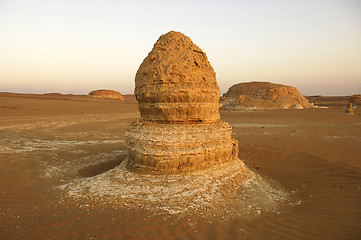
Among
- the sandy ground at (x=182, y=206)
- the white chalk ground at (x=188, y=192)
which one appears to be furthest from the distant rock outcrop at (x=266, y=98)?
the white chalk ground at (x=188, y=192)

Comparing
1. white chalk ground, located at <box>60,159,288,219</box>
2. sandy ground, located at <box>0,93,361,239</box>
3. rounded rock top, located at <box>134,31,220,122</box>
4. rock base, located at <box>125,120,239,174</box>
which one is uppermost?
rounded rock top, located at <box>134,31,220,122</box>

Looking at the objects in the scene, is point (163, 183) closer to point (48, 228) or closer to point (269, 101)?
point (48, 228)

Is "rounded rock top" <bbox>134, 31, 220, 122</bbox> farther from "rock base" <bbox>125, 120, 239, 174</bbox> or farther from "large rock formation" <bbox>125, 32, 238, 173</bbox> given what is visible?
"rock base" <bbox>125, 120, 239, 174</bbox>

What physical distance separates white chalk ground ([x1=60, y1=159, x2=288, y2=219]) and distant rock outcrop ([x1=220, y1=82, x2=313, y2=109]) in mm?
27496

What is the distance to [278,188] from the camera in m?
5.43

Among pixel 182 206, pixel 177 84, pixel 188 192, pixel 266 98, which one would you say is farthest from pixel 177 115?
pixel 266 98

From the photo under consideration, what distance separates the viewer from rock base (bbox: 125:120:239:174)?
500 centimetres

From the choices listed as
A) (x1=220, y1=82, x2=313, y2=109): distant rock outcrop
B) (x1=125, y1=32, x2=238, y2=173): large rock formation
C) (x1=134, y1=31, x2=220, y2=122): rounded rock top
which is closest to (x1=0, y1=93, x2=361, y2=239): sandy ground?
(x1=125, y1=32, x2=238, y2=173): large rock formation

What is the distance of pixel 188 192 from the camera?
4.42m

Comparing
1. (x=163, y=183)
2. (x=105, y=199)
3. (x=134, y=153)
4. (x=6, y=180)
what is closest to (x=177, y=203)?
(x=163, y=183)

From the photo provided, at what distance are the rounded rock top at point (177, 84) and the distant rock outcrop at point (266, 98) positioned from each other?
2676 centimetres

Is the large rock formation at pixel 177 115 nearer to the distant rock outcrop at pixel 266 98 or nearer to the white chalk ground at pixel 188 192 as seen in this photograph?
the white chalk ground at pixel 188 192

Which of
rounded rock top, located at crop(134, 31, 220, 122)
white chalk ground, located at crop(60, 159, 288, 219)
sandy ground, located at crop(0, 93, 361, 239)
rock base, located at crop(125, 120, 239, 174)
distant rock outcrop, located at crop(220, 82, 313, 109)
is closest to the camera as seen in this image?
sandy ground, located at crop(0, 93, 361, 239)

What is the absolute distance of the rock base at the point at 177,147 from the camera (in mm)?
4996
